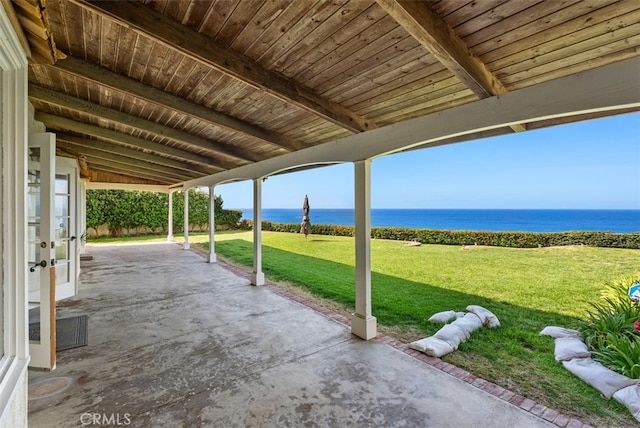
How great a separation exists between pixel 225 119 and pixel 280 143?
878mm

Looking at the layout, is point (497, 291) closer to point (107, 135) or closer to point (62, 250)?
point (107, 135)

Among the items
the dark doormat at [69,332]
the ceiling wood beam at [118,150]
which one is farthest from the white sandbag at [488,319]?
the ceiling wood beam at [118,150]

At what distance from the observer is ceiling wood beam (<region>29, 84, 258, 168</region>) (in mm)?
3350

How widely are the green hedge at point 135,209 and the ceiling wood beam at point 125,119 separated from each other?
1192 centimetres

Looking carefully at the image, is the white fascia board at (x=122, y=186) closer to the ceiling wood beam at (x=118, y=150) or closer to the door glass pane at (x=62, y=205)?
the ceiling wood beam at (x=118, y=150)

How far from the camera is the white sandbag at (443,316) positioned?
4055 millimetres

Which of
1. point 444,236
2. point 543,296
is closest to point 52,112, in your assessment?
point 543,296

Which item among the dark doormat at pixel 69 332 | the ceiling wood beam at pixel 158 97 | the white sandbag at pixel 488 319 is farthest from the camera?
the white sandbag at pixel 488 319

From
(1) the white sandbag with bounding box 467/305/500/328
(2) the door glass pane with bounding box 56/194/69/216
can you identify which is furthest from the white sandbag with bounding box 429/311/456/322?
(2) the door glass pane with bounding box 56/194/69/216

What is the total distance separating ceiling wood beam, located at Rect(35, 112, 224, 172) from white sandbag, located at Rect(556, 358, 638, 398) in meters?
6.63

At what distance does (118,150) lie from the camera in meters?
6.23

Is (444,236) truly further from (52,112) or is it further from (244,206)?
(244,206)

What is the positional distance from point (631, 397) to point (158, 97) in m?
5.03

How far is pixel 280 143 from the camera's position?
4.35 meters
